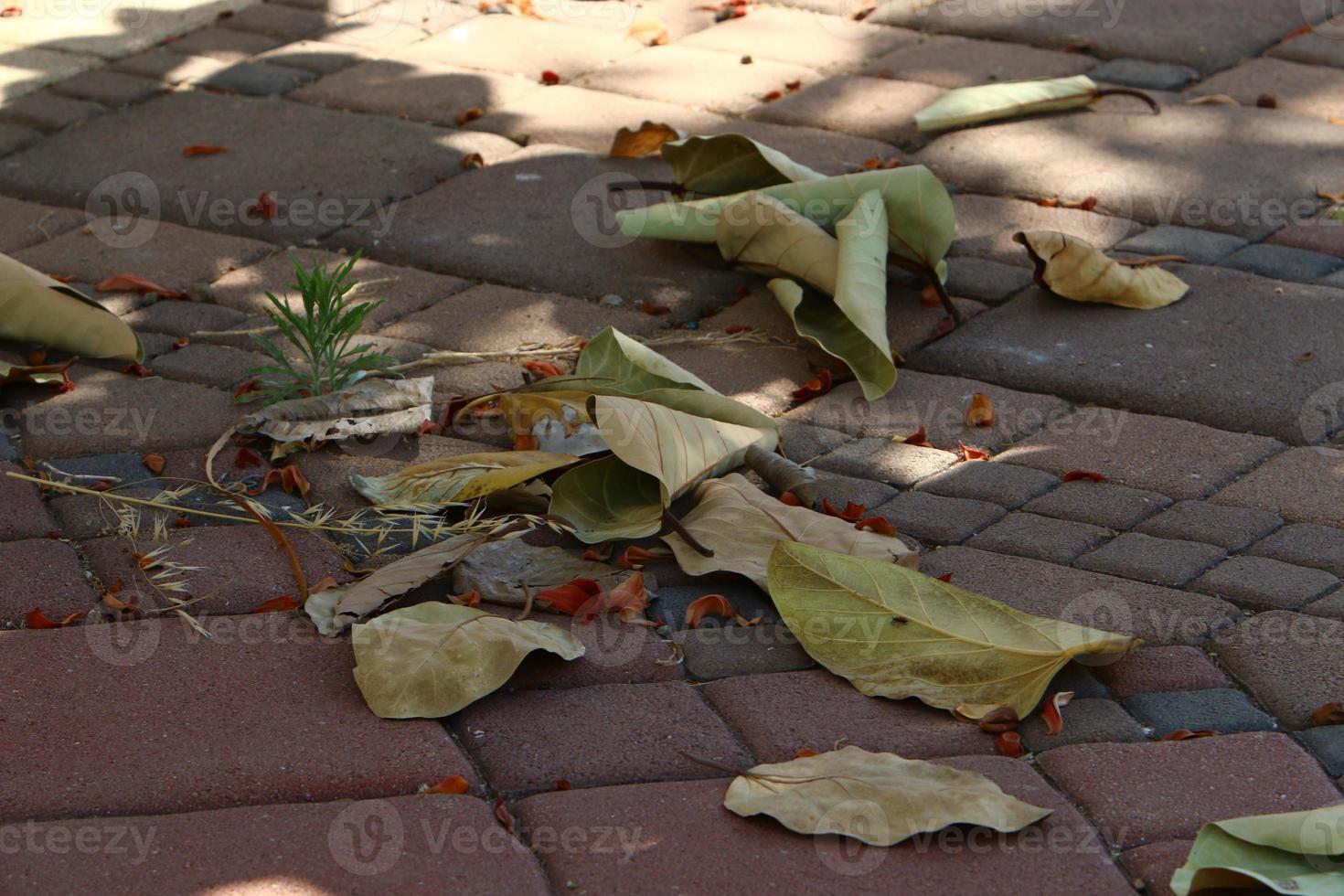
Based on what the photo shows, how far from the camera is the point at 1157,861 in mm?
1682

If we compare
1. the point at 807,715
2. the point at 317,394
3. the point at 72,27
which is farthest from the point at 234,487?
the point at 72,27

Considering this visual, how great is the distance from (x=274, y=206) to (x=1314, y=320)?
242 centimetres

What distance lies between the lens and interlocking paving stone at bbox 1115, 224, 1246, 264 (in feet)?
11.3

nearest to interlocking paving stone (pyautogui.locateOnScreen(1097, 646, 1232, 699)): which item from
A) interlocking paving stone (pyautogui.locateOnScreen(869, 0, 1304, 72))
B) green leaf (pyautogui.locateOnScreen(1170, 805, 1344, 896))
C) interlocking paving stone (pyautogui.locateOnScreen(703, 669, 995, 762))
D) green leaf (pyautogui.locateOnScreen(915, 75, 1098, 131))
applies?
interlocking paving stone (pyautogui.locateOnScreen(703, 669, 995, 762))

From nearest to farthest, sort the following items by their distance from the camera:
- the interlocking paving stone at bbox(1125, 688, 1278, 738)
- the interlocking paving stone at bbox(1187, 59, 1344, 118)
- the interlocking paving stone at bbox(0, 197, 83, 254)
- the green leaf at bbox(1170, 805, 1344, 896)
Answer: the green leaf at bbox(1170, 805, 1344, 896) → the interlocking paving stone at bbox(1125, 688, 1278, 738) → the interlocking paving stone at bbox(0, 197, 83, 254) → the interlocking paving stone at bbox(1187, 59, 1344, 118)

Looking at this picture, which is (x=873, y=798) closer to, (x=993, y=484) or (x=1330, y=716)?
(x=1330, y=716)

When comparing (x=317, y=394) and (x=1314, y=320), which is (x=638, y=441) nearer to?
(x=317, y=394)

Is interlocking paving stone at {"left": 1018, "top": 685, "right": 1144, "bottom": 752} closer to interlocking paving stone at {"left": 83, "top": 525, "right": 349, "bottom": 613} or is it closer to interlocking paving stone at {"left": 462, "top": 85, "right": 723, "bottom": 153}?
interlocking paving stone at {"left": 83, "top": 525, "right": 349, "bottom": 613}

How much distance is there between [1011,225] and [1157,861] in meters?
2.21

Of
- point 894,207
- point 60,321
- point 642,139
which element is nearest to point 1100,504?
point 894,207

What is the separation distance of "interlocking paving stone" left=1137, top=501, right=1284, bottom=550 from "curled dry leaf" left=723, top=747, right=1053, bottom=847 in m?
0.80

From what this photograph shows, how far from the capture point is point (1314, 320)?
3125mm

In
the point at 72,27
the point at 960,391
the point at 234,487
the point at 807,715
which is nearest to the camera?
the point at 807,715

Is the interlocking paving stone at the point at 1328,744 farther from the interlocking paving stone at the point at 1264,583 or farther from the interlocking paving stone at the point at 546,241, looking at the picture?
the interlocking paving stone at the point at 546,241
